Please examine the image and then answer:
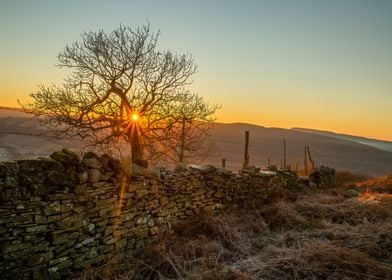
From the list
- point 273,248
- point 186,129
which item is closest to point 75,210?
point 273,248

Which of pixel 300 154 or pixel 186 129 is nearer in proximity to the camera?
pixel 186 129

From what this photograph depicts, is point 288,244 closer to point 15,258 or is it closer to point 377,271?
point 377,271

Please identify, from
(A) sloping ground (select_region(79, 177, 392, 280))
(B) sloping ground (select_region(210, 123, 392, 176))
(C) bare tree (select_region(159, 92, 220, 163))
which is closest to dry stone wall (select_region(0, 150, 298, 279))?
(A) sloping ground (select_region(79, 177, 392, 280))

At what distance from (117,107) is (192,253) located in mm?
8633

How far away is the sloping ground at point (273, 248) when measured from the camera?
4648mm

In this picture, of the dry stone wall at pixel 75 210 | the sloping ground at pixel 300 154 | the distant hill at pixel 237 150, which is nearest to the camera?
the dry stone wall at pixel 75 210

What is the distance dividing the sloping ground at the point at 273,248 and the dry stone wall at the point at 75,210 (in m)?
0.34

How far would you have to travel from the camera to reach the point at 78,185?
5102 mm

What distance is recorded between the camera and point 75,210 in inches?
199

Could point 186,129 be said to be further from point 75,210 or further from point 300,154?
point 300,154

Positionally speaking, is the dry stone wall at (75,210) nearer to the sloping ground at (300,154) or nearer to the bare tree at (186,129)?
the bare tree at (186,129)

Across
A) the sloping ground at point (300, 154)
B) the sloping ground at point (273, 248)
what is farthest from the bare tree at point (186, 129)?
the sloping ground at point (300, 154)

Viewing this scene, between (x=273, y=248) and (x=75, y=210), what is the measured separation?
310 cm

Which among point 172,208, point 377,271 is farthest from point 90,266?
point 377,271
